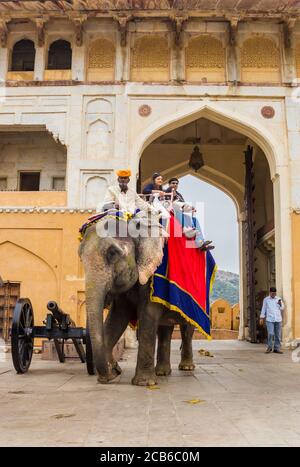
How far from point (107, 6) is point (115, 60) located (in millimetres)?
1414

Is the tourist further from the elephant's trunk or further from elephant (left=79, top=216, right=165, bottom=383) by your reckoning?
A: the elephant's trunk

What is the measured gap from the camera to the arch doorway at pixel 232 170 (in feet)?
60.8

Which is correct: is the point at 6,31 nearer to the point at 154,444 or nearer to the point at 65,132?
the point at 65,132

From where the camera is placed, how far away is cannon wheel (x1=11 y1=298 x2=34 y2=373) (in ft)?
19.8

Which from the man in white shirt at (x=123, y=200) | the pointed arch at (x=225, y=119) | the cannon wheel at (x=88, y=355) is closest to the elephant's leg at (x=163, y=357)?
the cannon wheel at (x=88, y=355)

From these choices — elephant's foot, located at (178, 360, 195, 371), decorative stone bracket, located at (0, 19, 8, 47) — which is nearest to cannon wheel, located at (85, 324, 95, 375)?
elephant's foot, located at (178, 360, 195, 371)

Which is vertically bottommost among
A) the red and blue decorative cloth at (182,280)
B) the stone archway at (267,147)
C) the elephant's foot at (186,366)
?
the elephant's foot at (186,366)

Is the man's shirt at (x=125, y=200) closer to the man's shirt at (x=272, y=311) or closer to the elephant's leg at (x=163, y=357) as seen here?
the elephant's leg at (x=163, y=357)

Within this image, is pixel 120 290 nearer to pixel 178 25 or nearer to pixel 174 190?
pixel 174 190

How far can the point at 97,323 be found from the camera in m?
5.02

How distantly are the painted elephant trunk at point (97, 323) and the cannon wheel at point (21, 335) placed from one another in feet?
4.35

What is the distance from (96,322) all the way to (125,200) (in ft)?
5.57

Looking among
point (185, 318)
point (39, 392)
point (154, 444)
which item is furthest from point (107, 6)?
point (154, 444)
